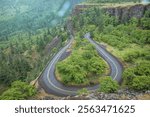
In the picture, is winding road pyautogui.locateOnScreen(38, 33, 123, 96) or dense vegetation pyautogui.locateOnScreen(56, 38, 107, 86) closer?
winding road pyautogui.locateOnScreen(38, 33, 123, 96)

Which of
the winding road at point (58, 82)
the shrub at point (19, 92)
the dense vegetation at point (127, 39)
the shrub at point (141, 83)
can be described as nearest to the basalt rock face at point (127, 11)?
the dense vegetation at point (127, 39)

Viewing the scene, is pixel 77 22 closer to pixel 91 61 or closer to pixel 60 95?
pixel 91 61

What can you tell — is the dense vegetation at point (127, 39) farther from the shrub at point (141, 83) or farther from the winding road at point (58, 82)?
the winding road at point (58, 82)

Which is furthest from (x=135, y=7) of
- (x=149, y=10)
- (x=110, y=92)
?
(x=110, y=92)

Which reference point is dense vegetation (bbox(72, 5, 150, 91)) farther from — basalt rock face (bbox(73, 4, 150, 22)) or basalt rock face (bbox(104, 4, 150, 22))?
basalt rock face (bbox(104, 4, 150, 22))

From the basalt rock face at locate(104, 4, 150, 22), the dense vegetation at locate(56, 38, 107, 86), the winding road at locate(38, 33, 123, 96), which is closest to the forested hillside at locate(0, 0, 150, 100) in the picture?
the dense vegetation at locate(56, 38, 107, 86)
